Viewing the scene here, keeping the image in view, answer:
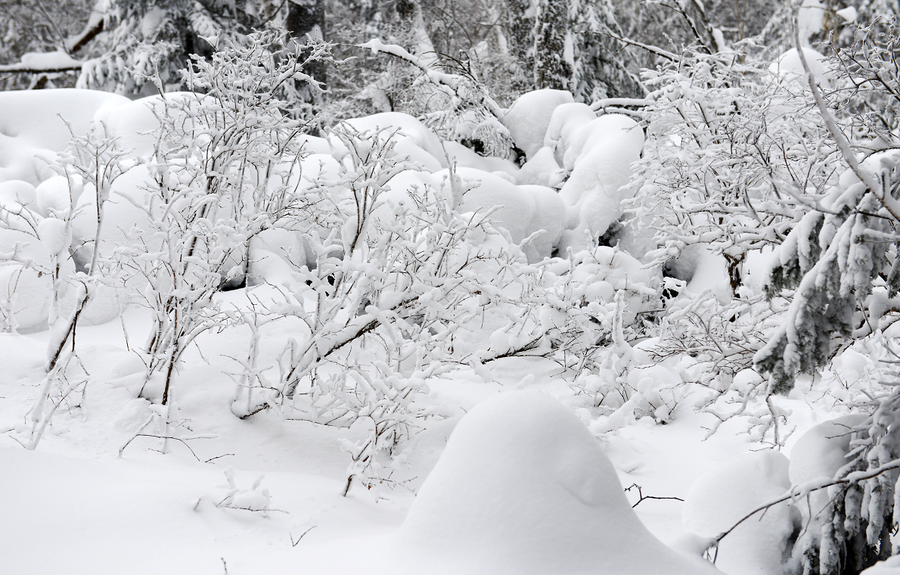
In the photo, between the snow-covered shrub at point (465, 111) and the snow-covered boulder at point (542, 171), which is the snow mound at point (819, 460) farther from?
the snow-covered shrub at point (465, 111)

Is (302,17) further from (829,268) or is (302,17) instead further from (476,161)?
(829,268)

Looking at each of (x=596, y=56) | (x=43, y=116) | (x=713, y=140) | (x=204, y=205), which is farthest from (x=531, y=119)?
(x=43, y=116)

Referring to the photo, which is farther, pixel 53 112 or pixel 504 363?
pixel 53 112

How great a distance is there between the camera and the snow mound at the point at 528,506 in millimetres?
1857

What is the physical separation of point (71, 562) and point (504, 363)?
4013mm

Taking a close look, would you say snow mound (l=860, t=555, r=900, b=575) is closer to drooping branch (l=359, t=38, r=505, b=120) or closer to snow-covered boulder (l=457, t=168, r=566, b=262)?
snow-covered boulder (l=457, t=168, r=566, b=262)

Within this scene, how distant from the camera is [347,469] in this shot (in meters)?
3.46

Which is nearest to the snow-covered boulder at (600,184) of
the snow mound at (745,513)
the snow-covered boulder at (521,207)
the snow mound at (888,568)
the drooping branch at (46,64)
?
the snow-covered boulder at (521,207)

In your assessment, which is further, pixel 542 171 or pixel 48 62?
pixel 48 62

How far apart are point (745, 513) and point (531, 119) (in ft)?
27.4

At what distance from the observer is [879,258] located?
2000mm

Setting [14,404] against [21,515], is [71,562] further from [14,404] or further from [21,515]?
[14,404]

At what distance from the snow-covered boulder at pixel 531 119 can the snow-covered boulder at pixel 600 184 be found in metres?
1.82

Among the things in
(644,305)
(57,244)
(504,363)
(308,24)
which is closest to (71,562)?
(57,244)
